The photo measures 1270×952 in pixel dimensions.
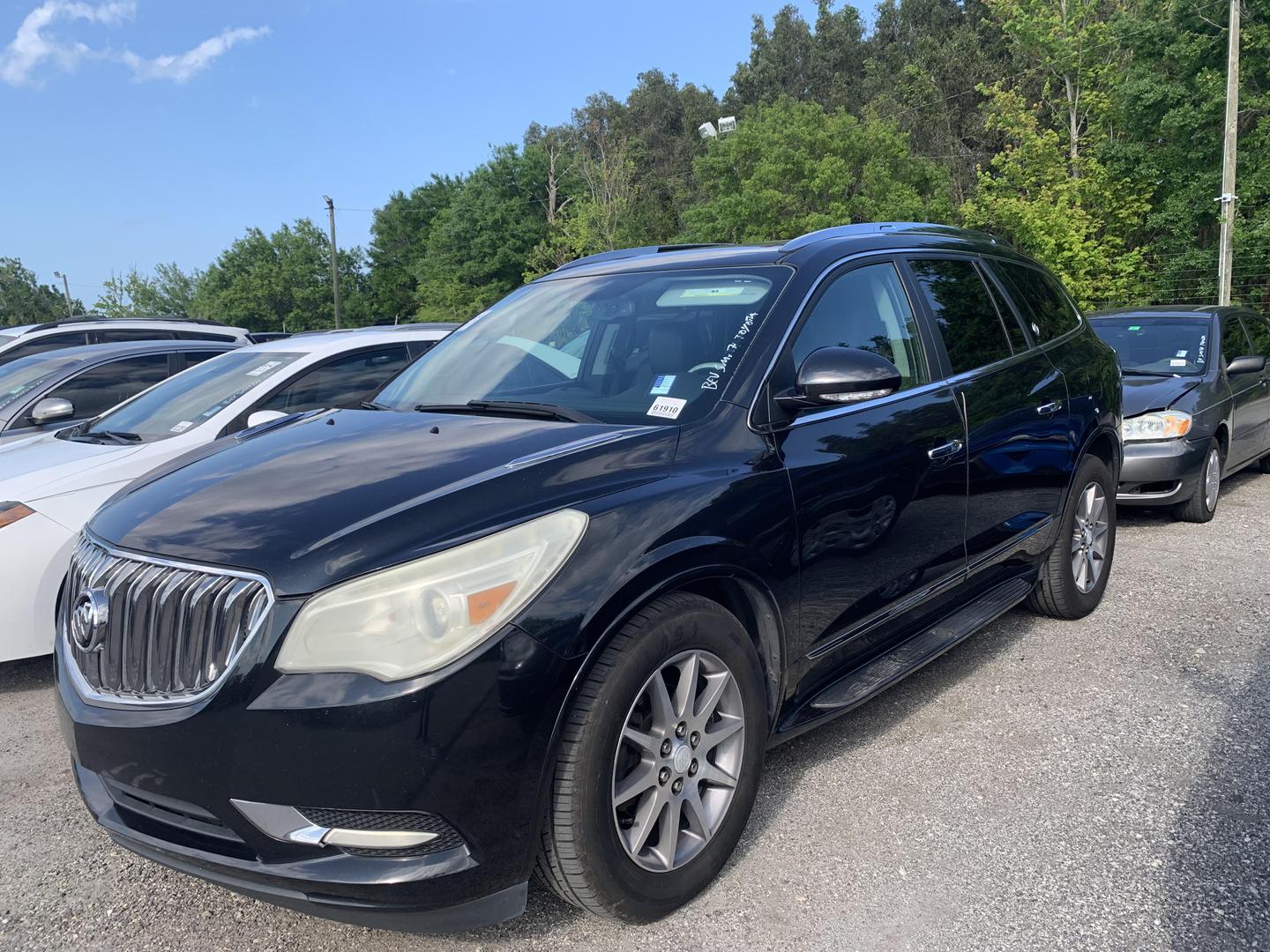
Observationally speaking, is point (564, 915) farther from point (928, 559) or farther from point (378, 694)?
point (928, 559)

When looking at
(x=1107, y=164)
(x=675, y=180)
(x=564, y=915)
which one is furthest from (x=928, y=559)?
(x=675, y=180)

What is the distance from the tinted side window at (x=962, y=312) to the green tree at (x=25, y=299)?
9807cm

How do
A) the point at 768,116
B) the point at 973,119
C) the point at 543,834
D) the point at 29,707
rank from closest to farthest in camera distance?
the point at 543,834, the point at 29,707, the point at 768,116, the point at 973,119

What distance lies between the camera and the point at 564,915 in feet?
8.73

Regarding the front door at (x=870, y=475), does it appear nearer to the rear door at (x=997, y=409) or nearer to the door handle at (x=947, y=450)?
the door handle at (x=947, y=450)

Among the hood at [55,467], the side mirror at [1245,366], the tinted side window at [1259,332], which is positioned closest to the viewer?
the hood at [55,467]

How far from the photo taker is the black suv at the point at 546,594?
2.11m

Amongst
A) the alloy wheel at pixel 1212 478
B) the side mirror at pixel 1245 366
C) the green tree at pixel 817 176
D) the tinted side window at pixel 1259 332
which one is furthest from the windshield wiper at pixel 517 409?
the green tree at pixel 817 176

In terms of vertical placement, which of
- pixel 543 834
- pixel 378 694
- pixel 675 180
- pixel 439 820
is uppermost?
pixel 675 180

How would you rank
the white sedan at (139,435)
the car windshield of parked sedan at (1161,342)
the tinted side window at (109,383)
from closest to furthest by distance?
1. the white sedan at (139,435)
2. the tinted side window at (109,383)
3. the car windshield of parked sedan at (1161,342)

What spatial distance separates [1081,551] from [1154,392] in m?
3.24

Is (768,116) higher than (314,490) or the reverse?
higher

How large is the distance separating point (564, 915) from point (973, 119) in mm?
53834

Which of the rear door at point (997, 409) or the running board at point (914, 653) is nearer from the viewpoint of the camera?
the running board at point (914, 653)
